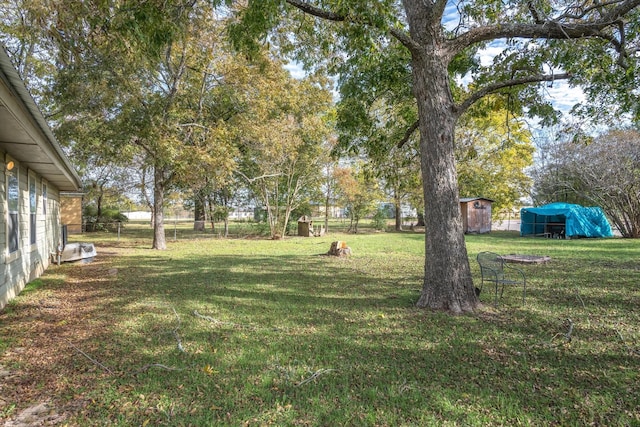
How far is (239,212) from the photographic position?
24.8 m

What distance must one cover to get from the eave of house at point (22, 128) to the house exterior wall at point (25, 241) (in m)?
0.38

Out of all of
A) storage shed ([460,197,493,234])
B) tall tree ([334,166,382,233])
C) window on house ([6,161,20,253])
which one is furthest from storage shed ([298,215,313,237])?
window on house ([6,161,20,253])

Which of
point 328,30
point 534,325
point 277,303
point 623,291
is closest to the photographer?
point 534,325

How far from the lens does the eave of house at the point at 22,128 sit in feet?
9.38

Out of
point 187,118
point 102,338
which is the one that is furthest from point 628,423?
point 187,118

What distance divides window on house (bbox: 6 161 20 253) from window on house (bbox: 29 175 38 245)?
1.36 meters

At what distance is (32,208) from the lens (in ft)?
26.0

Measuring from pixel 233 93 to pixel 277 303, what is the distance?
398 inches

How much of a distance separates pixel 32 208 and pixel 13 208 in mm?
2003

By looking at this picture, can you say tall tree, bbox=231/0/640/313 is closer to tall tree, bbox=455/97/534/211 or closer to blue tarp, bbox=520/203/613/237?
blue tarp, bbox=520/203/613/237

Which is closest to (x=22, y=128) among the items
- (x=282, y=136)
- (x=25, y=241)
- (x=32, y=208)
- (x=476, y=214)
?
(x=25, y=241)

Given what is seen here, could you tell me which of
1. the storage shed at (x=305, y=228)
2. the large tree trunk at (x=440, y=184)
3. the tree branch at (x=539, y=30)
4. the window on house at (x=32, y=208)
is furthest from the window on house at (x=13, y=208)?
the storage shed at (x=305, y=228)

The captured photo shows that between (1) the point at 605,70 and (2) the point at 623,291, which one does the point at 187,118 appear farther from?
(2) the point at 623,291

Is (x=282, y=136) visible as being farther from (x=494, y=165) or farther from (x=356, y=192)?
(x=494, y=165)
